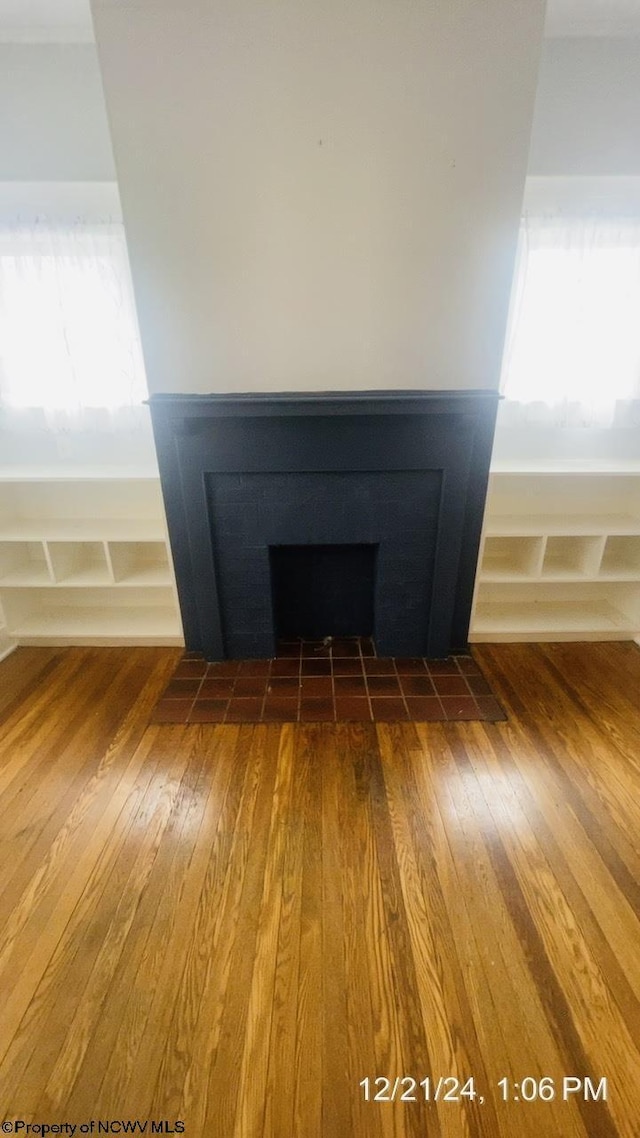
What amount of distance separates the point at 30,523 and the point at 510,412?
2727mm

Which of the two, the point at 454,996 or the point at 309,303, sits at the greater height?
the point at 309,303

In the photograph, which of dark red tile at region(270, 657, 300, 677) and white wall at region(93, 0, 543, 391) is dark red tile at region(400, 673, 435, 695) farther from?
white wall at region(93, 0, 543, 391)

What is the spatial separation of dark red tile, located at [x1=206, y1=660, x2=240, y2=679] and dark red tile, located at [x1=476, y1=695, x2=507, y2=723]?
1175mm

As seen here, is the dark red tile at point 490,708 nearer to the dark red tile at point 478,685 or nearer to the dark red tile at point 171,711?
the dark red tile at point 478,685

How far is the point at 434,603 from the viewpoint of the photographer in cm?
219

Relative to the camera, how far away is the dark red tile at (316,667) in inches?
86.3

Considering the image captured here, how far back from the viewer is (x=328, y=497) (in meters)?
2.03

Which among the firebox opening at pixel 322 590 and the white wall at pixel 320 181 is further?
the firebox opening at pixel 322 590

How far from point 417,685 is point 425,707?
6.0 inches

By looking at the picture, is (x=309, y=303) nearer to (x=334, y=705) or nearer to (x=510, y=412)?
(x=510, y=412)

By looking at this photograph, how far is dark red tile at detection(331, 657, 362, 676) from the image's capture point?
7.18ft

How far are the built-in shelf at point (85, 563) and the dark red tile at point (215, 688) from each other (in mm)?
424

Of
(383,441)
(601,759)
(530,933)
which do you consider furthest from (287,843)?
(383,441)

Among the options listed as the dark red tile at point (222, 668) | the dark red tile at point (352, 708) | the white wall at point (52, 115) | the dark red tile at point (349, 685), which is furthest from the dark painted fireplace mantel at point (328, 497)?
the white wall at point (52, 115)
